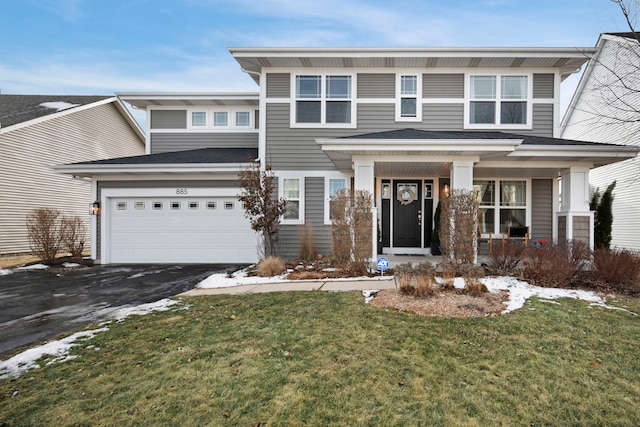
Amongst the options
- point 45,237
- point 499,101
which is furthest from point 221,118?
point 499,101

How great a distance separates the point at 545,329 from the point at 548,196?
22.9ft

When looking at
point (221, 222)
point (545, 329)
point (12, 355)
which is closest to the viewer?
point (12, 355)

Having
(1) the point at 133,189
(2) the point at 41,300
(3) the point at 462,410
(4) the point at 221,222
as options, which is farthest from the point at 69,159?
(3) the point at 462,410

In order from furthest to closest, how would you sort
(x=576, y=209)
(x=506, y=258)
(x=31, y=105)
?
(x=31, y=105) → (x=576, y=209) → (x=506, y=258)

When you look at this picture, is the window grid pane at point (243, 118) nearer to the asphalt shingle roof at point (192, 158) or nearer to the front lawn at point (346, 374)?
the asphalt shingle roof at point (192, 158)

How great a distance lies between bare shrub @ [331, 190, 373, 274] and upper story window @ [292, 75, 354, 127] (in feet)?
11.1

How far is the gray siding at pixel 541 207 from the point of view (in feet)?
31.0

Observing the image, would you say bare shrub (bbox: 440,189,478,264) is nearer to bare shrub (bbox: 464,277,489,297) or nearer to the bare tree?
bare shrub (bbox: 464,277,489,297)

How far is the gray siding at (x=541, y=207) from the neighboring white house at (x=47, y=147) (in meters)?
14.3

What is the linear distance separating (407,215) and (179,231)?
709 cm

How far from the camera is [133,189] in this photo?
10398 mm

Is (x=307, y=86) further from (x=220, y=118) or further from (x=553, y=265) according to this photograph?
(x=553, y=265)

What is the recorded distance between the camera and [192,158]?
34.7 feet

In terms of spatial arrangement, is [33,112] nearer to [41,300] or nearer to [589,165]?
[41,300]
